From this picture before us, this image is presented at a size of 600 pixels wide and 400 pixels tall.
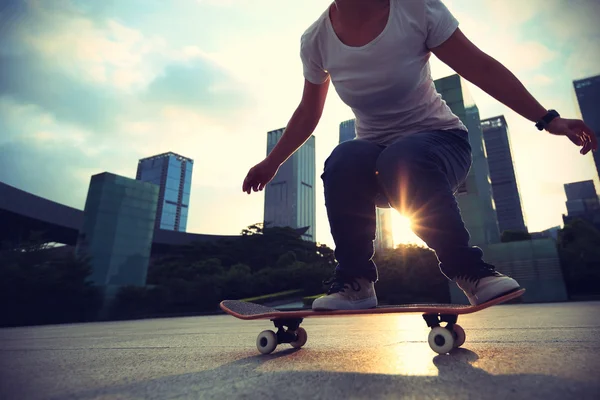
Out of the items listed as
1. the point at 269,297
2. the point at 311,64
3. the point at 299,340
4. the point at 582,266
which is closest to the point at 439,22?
the point at 311,64

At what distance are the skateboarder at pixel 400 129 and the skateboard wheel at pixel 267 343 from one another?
20 centimetres

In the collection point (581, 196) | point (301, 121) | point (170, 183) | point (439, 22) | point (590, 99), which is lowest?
point (301, 121)

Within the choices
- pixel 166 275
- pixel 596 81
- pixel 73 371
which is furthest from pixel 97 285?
pixel 596 81

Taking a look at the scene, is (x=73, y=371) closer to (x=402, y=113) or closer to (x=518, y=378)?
(x=518, y=378)

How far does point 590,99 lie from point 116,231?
10033cm

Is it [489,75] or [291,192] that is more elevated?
[291,192]

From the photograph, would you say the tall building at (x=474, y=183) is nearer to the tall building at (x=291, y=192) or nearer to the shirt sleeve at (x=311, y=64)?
the shirt sleeve at (x=311, y=64)

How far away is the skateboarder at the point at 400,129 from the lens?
45.0 inches

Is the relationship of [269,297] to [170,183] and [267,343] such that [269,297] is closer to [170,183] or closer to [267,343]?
[267,343]

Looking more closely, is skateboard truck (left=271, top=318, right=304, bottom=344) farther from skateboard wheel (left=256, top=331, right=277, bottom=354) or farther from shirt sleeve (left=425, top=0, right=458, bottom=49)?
shirt sleeve (left=425, top=0, right=458, bottom=49)

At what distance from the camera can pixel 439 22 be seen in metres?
1.22

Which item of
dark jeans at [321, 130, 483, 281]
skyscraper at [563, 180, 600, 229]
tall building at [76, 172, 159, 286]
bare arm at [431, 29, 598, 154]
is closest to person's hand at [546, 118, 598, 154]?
bare arm at [431, 29, 598, 154]

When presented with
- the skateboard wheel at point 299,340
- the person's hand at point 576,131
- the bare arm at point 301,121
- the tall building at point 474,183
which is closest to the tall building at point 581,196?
the tall building at point 474,183

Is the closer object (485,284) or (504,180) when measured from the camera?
(485,284)
